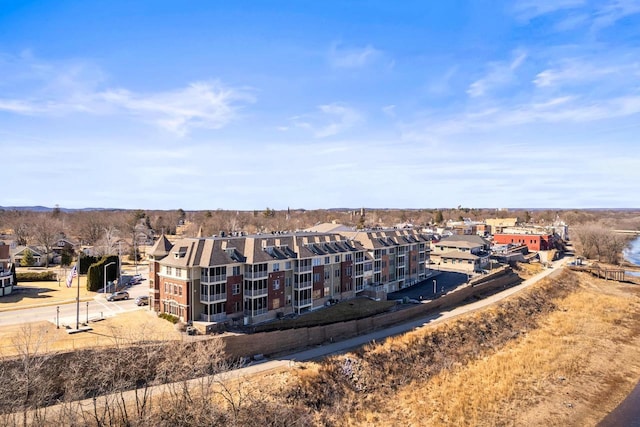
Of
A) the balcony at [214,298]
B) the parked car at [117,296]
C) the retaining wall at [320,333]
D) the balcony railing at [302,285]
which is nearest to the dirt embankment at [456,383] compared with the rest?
the retaining wall at [320,333]

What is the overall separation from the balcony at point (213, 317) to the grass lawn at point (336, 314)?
373cm

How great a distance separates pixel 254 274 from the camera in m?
42.9

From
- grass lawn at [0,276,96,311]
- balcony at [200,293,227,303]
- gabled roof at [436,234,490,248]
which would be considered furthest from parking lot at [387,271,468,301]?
grass lawn at [0,276,96,311]

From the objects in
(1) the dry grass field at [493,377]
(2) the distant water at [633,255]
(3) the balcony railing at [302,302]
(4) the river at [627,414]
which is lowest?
(4) the river at [627,414]

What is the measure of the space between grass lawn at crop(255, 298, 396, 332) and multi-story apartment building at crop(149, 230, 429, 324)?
1.76 metres

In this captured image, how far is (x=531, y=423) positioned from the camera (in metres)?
32.0

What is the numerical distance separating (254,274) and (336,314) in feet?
37.1

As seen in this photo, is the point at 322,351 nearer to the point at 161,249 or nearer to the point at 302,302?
the point at 302,302

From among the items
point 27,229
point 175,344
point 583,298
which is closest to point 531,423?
point 175,344

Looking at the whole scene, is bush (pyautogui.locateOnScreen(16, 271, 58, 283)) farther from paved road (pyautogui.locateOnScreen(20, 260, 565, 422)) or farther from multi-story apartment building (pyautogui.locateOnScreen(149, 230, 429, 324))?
paved road (pyautogui.locateOnScreen(20, 260, 565, 422))

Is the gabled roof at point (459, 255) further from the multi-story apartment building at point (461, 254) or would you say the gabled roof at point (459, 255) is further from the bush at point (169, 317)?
the bush at point (169, 317)

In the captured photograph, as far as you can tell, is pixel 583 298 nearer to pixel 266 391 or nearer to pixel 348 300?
pixel 348 300

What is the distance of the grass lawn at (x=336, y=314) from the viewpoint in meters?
41.9

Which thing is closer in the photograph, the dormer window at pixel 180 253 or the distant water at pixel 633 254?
the dormer window at pixel 180 253
